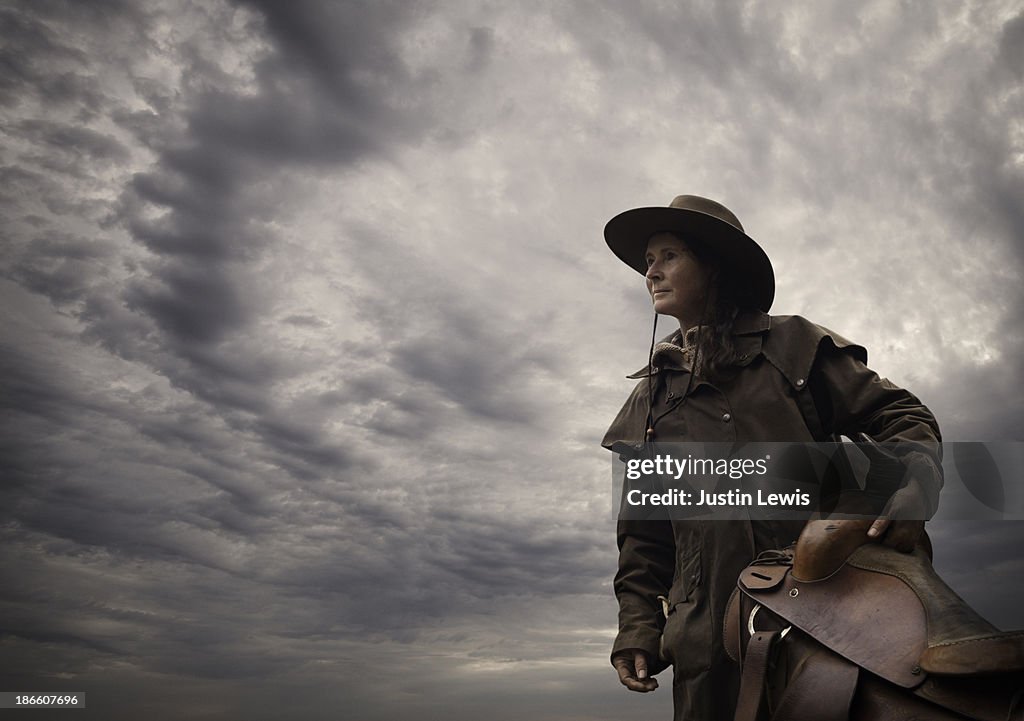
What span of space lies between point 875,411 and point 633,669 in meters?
1.64

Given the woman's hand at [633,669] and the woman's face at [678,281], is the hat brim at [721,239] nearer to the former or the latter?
the woman's face at [678,281]

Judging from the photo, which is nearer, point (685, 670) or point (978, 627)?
Result: point (978, 627)

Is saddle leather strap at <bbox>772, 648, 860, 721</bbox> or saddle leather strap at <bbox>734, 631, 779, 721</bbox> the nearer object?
saddle leather strap at <bbox>772, 648, 860, 721</bbox>

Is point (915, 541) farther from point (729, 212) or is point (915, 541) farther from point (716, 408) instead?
point (729, 212)

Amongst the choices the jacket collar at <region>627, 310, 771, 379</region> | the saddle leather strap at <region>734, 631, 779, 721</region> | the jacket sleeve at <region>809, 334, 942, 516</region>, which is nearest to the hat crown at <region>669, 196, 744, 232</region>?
the jacket collar at <region>627, 310, 771, 379</region>

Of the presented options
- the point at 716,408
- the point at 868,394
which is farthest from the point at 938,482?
the point at 716,408

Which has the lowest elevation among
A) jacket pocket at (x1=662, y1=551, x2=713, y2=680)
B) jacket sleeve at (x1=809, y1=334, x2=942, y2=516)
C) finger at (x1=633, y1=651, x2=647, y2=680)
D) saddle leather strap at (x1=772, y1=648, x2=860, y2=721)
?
saddle leather strap at (x1=772, y1=648, x2=860, y2=721)

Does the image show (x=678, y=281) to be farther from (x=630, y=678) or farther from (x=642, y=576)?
(x=630, y=678)

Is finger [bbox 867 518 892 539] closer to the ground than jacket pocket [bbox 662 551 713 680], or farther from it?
farther from it

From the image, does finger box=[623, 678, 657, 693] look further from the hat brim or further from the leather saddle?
the hat brim

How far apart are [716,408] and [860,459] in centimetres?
69

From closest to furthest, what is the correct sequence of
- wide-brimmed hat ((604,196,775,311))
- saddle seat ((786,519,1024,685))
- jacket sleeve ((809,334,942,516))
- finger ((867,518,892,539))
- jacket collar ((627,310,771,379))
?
saddle seat ((786,519,1024,685))
finger ((867,518,892,539))
jacket sleeve ((809,334,942,516))
jacket collar ((627,310,771,379))
wide-brimmed hat ((604,196,775,311))

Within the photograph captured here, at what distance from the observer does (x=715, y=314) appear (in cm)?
379

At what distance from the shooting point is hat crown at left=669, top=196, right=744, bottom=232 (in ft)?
12.7
